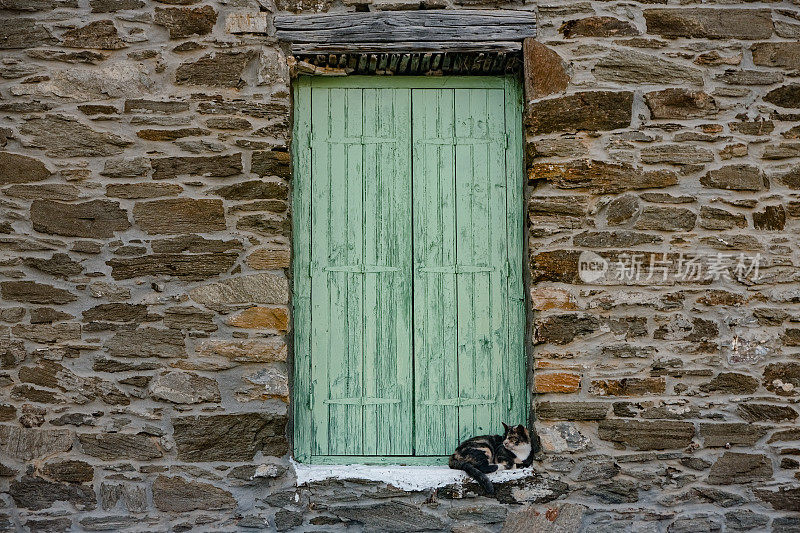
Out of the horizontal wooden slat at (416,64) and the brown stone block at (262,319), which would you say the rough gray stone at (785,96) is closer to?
the horizontal wooden slat at (416,64)

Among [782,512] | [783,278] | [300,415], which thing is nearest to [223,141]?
[300,415]

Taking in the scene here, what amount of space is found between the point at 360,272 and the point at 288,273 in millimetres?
384

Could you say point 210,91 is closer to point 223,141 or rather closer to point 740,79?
point 223,141

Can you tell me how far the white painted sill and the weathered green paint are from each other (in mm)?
119

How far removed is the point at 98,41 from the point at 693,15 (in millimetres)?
3131

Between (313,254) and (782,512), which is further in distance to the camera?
(313,254)

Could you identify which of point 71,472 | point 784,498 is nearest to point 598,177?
point 784,498

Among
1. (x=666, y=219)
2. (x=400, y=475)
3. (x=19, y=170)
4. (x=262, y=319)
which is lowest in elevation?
(x=400, y=475)

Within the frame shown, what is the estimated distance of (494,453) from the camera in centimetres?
380

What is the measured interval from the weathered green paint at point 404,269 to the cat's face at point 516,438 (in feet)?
0.46

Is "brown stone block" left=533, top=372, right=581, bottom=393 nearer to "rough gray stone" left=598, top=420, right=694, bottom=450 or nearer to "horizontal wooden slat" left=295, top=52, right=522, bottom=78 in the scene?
"rough gray stone" left=598, top=420, right=694, bottom=450

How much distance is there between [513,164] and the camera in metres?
4.06

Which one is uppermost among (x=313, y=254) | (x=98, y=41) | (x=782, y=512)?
(x=98, y=41)

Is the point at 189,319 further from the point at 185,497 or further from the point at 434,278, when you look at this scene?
the point at 434,278
